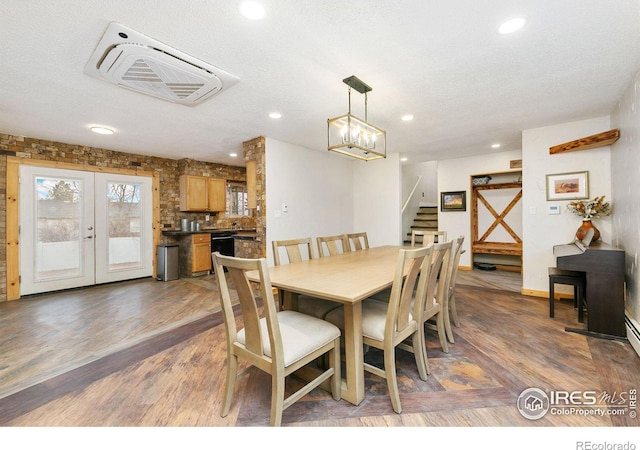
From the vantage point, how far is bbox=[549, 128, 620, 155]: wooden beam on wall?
3.08 metres

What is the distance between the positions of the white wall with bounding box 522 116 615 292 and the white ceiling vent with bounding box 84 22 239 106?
4.05 meters

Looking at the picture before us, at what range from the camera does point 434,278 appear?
210 centimetres

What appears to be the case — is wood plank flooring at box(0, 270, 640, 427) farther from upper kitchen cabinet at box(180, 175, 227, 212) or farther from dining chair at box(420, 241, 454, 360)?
upper kitchen cabinet at box(180, 175, 227, 212)

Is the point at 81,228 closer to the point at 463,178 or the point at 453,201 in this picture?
the point at 453,201

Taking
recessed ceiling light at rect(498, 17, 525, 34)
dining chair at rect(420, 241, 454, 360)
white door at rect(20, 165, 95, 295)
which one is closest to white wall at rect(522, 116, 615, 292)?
dining chair at rect(420, 241, 454, 360)

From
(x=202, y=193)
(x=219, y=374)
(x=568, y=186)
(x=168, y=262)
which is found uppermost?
(x=202, y=193)

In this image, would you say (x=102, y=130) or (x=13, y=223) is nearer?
(x=102, y=130)

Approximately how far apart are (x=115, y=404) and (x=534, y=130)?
539 cm

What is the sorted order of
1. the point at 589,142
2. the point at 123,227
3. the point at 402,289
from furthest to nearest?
the point at 123,227
the point at 589,142
the point at 402,289

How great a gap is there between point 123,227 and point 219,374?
4.29 m

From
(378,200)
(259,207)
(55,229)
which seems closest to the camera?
(259,207)

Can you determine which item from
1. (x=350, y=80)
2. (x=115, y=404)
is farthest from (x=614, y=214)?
(x=115, y=404)

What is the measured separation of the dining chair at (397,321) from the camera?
1.63 m

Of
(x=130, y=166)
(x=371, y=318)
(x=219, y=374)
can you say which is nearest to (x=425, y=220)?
(x=371, y=318)
